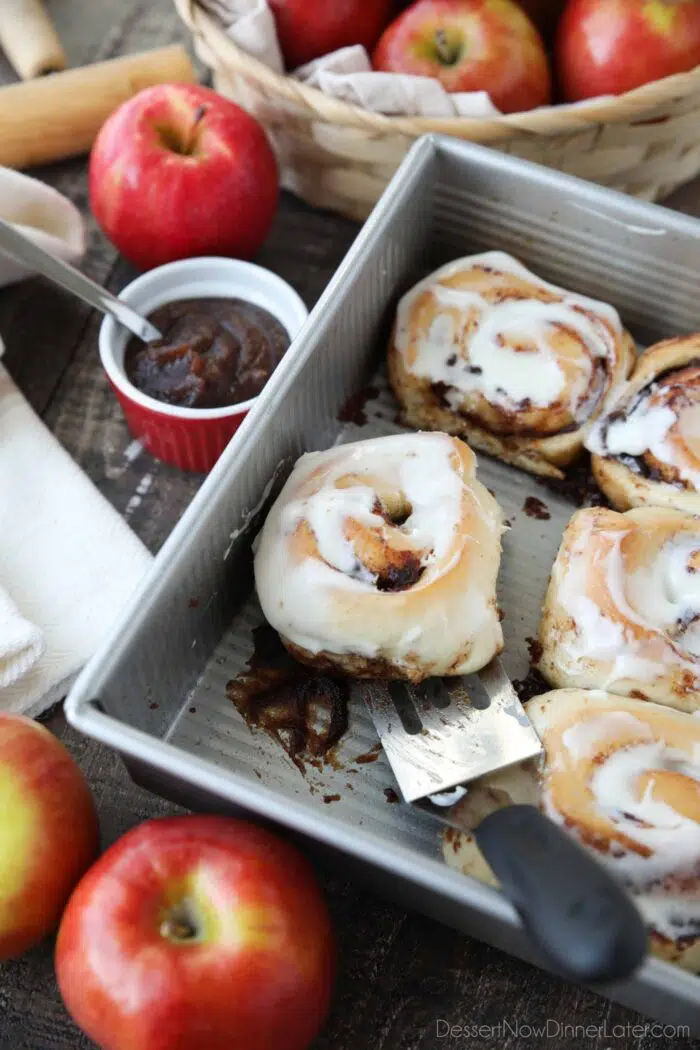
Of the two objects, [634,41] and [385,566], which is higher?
[634,41]

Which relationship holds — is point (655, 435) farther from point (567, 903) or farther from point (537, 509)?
point (567, 903)

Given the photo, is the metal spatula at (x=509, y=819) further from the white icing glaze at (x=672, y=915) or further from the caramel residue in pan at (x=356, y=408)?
the caramel residue in pan at (x=356, y=408)

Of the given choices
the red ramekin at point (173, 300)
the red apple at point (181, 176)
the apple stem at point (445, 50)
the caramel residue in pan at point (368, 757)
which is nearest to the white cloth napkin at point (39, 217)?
the red apple at point (181, 176)

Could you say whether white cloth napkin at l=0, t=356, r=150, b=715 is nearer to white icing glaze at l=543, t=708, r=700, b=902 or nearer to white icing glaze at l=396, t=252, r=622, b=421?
white icing glaze at l=396, t=252, r=622, b=421

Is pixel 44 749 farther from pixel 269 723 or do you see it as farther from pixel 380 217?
pixel 380 217

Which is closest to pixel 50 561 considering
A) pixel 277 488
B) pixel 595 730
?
pixel 277 488

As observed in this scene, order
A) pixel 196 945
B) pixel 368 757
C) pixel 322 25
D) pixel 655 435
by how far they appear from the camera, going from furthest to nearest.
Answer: pixel 322 25 → pixel 655 435 → pixel 368 757 → pixel 196 945

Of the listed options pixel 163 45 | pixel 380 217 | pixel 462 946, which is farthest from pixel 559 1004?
pixel 163 45
